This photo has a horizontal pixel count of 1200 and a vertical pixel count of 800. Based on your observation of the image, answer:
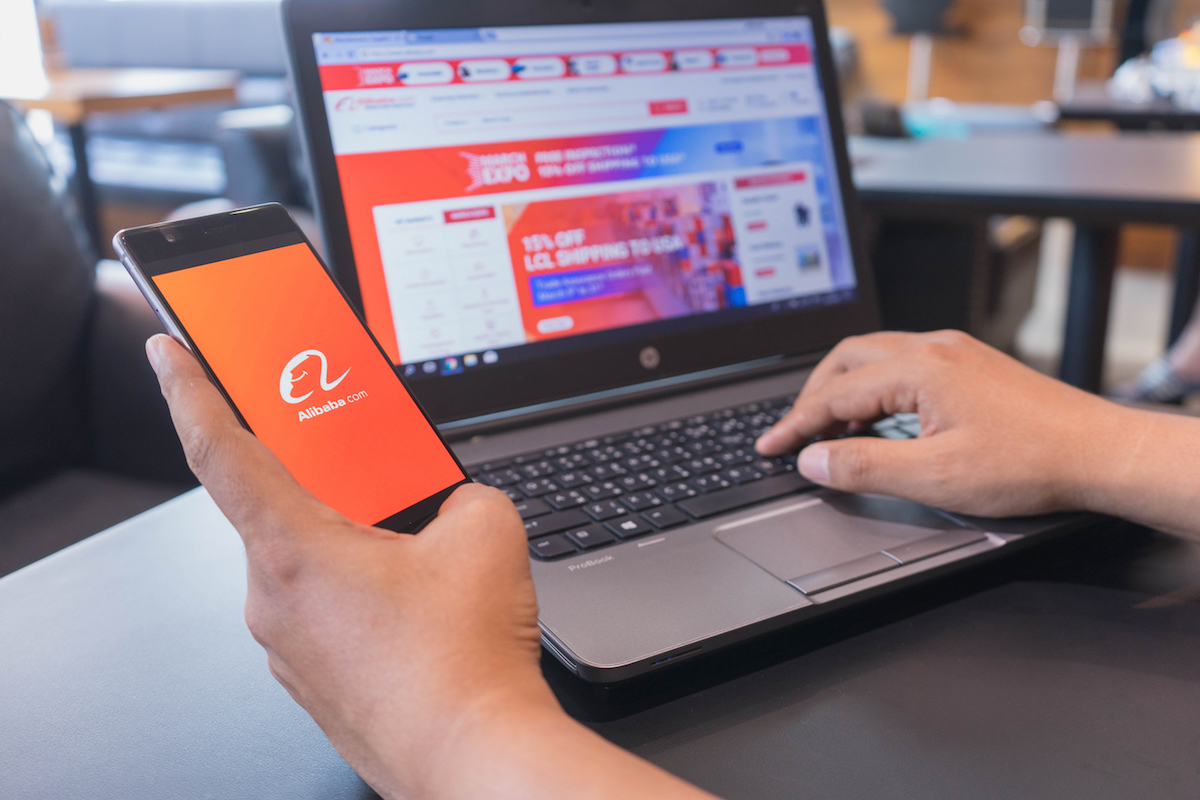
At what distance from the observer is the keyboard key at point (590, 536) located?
497 millimetres

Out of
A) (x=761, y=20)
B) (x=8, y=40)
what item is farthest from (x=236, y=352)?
(x=8, y=40)

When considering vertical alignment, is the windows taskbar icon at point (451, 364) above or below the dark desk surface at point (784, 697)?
above

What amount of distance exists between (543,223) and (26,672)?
16.9 inches

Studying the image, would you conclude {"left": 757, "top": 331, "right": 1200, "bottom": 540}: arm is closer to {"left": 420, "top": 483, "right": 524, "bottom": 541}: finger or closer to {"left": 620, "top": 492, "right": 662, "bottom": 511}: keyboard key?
{"left": 620, "top": 492, "right": 662, "bottom": 511}: keyboard key

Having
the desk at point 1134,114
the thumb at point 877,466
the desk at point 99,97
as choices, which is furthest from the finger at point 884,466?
the desk at point 99,97

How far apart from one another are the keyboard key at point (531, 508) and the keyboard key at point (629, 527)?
0.13ft

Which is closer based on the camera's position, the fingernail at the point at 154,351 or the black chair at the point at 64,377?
the fingernail at the point at 154,351

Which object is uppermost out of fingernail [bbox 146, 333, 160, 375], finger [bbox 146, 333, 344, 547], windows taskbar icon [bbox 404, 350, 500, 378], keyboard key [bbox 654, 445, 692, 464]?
fingernail [bbox 146, 333, 160, 375]

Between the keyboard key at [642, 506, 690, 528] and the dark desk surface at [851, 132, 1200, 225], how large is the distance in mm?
907

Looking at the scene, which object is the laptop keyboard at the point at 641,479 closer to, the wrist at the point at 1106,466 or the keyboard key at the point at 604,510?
the keyboard key at the point at 604,510

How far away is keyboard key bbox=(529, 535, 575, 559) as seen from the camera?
19.1 inches

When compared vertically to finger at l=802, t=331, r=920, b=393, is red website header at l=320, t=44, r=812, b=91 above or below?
above

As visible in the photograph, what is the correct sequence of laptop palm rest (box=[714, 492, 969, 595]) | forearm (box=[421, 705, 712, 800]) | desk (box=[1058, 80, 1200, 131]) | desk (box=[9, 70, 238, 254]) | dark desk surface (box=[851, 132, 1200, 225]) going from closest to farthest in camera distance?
forearm (box=[421, 705, 712, 800]) < laptop palm rest (box=[714, 492, 969, 595]) < dark desk surface (box=[851, 132, 1200, 225]) < desk (box=[1058, 80, 1200, 131]) < desk (box=[9, 70, 238, 254])

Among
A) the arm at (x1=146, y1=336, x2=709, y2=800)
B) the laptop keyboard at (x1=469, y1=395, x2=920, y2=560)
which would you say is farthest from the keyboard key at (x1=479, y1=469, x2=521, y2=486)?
the arm at (x1=146, y1=336, x2=709, y2=800)
